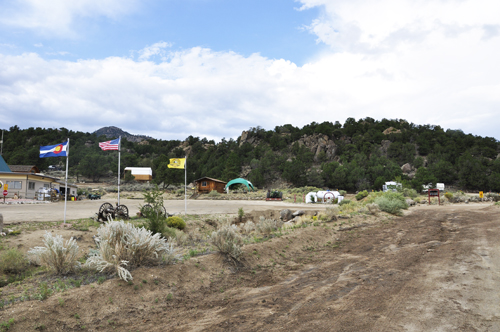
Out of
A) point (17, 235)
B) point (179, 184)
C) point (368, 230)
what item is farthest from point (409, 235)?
point (179, 184)

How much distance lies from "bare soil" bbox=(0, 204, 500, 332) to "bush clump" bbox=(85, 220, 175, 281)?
1.13 ft

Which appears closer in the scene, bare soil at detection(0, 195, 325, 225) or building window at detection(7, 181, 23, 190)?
bare soil at detection(0, 195, 325, 225)

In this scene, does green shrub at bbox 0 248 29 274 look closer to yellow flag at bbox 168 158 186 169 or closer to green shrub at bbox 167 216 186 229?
green shrub at bbox 167 216 186 229

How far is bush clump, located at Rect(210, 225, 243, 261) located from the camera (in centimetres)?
740

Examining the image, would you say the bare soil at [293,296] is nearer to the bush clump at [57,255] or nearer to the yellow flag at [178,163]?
the bush clump at [57,255]

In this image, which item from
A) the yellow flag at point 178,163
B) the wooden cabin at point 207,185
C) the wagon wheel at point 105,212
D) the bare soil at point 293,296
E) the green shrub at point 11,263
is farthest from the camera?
the wooden cabin at point 207,185

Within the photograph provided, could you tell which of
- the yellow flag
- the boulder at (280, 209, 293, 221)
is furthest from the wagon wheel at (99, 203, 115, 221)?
the boulder at (280, 209, 293, 221)

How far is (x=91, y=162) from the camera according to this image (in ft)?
253

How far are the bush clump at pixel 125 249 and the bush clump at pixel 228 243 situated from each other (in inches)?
57.8

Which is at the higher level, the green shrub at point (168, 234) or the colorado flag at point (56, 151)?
the colorado flag at point (56, 151)

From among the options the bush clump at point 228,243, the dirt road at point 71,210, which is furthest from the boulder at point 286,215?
the bush clump at point 228,243

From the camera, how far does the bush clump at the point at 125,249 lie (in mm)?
5797

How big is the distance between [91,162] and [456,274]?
8514 cm

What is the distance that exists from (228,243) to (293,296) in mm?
2532
